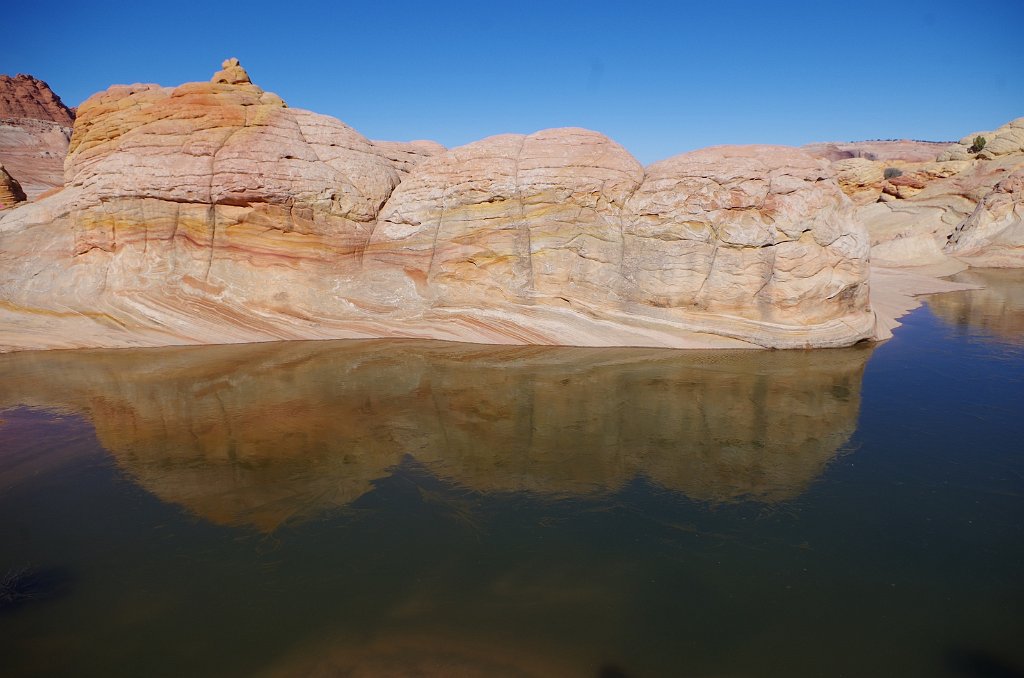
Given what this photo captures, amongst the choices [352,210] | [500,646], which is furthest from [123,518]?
[352,210]

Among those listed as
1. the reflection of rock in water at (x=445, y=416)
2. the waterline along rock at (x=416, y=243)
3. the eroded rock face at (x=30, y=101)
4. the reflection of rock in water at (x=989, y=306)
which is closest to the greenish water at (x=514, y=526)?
the reflection of rock in water at (x=445, y=416)

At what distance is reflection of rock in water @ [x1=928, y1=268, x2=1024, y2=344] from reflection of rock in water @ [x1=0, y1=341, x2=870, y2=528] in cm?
509

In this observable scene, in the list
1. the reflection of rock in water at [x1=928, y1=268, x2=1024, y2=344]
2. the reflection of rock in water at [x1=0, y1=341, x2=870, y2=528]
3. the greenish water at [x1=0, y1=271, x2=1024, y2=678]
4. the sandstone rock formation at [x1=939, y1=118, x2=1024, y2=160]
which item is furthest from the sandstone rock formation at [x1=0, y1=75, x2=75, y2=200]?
the sandstone rock formation at [x1=939, y1=118, x2=1024, y2=160]

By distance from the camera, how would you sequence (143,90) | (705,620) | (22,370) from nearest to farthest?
1. (705,620)
2. (22,370)
3. (143,90)

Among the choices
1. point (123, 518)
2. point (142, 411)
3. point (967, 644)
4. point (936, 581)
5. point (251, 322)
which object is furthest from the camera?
point (251, 322)

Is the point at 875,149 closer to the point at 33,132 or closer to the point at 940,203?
the point at 940,203

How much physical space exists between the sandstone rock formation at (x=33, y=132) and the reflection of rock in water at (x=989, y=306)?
153ft

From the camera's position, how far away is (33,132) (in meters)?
60.4

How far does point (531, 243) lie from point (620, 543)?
27.7ft

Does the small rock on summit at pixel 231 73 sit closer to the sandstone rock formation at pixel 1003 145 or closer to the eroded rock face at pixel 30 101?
the sandstone rock formation at pixel 1003 145

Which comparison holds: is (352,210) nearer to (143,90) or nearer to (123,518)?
(143,90)

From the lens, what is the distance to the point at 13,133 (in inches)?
2277

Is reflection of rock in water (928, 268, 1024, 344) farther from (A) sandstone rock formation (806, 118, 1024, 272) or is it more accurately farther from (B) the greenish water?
(B) the greenish water

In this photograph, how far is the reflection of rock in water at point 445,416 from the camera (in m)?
6.22
